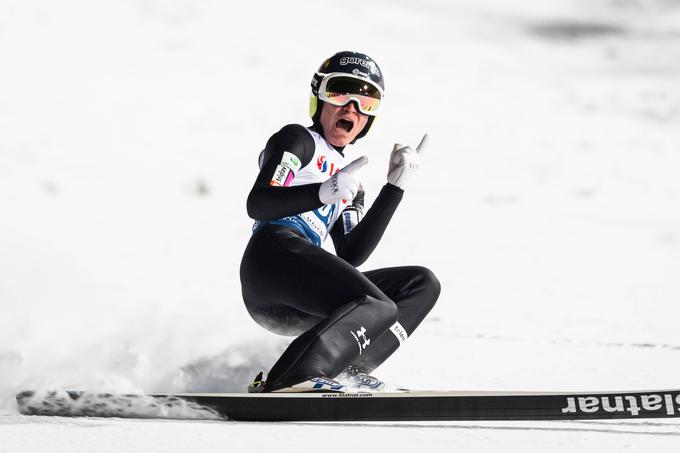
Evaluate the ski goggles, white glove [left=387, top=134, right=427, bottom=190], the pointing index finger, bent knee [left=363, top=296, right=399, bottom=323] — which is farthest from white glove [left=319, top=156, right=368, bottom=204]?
the ski goggles

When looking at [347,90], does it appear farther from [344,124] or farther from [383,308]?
[383,308]

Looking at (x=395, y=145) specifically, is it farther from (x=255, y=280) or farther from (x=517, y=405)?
(x=517, y=405)

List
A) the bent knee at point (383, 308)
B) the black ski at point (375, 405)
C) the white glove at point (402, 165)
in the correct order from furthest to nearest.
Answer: the white glove at point (402, 165), the bent knee at point (383, 308), the black ski at point (375, 405)

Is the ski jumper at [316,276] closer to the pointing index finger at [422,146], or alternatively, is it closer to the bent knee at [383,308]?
the bent knee at [383,308]

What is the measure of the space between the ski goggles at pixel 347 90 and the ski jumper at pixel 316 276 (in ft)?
0.68

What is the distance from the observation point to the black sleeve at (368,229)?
13.6 ft

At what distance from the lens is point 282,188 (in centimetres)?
391

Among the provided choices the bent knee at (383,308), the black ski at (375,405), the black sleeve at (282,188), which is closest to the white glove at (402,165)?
the black sleeve at (282,188)

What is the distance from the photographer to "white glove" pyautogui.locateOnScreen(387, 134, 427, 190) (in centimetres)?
407

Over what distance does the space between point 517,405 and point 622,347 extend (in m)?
4.05

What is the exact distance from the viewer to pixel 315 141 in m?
4.33

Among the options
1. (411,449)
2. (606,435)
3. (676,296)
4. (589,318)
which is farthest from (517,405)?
(676,296)

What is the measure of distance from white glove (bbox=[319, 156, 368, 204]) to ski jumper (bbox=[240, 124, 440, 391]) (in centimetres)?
6

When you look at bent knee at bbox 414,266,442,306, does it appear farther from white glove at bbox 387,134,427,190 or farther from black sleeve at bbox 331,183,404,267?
white glove at bbox 387,134,427,190
